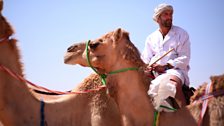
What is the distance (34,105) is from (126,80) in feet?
5.53

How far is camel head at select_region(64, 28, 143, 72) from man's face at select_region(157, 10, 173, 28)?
869 millimetres

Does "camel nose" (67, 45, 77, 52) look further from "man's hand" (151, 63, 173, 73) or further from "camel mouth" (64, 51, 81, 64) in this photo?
"man's hand" (151, 63, 173, 73)

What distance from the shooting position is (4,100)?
16.5 ft

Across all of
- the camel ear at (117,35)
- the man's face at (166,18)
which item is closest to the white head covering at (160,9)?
the man's face at (166,18)

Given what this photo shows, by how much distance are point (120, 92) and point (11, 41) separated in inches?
77.9

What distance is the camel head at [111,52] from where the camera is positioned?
4.39 meters

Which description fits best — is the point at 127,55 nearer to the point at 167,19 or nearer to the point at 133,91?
the point at 133,91

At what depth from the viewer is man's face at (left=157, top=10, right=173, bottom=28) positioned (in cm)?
513

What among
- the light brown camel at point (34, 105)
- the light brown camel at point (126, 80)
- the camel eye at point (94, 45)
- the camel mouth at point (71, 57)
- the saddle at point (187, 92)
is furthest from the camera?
the light brown camel at point (34, 105)

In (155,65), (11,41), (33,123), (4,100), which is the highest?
(11,41)

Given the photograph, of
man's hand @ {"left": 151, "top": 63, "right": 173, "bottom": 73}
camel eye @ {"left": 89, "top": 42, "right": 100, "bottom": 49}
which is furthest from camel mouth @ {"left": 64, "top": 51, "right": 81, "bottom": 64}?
man's hand @ {"left": 151, "top": 63, "right": 173, "bottom": 73}

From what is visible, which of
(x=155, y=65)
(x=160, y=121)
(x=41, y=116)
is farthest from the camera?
(x=41, y=116)

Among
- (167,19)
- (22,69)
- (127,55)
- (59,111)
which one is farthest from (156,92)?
(22,69)

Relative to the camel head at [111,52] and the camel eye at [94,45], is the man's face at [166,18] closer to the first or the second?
the camel head at [111,52]
